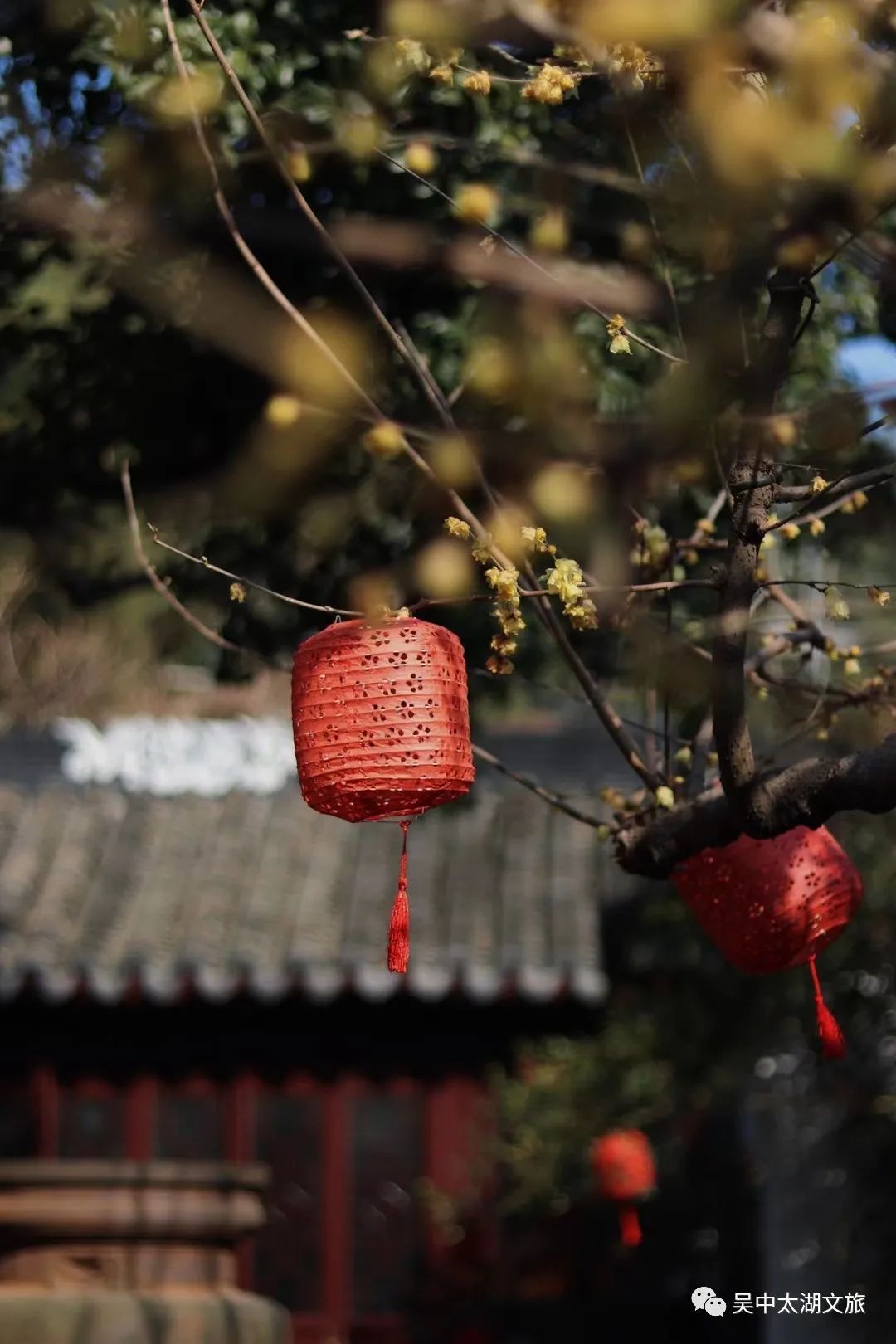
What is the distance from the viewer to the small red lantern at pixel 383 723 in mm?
4000

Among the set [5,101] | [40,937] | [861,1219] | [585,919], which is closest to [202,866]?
[40,937]

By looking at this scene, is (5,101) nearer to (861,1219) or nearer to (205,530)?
(205,530)

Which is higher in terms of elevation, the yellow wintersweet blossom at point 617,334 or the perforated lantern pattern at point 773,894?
the yellow wintersweet blossom at point 617,334

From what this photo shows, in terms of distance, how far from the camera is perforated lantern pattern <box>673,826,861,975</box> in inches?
176

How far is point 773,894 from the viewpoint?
4.45m

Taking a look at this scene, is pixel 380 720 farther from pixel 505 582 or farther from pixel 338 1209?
pixel 338 1209

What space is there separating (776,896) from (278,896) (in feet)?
18.7

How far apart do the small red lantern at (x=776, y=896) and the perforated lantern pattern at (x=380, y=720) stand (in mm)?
708

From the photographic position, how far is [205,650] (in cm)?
1602

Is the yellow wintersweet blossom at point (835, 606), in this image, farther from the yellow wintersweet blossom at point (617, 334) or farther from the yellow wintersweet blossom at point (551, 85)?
the yellow wintersweet blossom at point (551, 85)

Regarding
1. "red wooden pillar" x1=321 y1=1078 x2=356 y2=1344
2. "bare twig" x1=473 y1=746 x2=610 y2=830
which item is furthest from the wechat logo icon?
"bare twig" x1=473 y1=746 x2=610 y2=830

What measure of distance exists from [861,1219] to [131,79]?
6.42 m

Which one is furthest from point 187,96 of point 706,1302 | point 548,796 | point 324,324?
point 706,1302

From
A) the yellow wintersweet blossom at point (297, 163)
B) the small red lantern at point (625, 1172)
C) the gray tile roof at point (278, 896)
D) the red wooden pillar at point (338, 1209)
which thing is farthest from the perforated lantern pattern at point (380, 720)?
the red wooden pillar at point (338, 1209)
